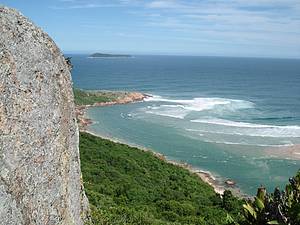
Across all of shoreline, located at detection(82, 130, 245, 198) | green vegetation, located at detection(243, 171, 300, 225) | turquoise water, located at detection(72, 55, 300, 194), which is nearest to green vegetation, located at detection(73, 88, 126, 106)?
turquoise water, located at detection(72, 55, 300, 194)

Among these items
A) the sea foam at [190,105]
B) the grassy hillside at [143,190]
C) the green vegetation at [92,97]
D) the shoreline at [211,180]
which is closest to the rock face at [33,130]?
the grassy hillside at [143,190]

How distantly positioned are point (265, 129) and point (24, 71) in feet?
174

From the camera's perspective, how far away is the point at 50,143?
758 centimetres

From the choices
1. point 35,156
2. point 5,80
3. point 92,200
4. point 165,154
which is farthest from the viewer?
point 165,154

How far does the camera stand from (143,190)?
27750mm

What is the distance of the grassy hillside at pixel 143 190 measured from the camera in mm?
18830

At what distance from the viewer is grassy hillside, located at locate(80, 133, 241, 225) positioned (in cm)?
1883

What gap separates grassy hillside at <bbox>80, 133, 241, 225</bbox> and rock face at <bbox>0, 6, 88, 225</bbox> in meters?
3.51

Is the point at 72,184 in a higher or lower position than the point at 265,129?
higher

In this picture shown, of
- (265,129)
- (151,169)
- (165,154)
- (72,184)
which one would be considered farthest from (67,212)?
(265,129)

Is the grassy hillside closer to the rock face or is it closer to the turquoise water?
the rock face

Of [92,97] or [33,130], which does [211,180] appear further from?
[92,97]

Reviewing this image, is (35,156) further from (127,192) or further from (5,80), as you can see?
(127,192)

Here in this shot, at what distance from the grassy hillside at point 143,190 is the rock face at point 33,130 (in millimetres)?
3510
